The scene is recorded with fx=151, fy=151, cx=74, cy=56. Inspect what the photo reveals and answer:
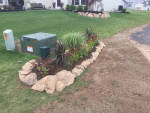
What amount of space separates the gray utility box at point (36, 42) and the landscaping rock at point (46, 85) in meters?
1.79

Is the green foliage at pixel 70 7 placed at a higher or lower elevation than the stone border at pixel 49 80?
higher

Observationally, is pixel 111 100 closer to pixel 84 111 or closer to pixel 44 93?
pixel 84 111

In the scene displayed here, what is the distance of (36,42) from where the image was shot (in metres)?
6.16

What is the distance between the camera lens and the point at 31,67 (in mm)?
4930

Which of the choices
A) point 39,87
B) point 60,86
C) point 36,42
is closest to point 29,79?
point 39,87

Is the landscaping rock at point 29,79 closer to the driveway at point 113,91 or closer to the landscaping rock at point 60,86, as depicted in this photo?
the landscaping rock at point 60,86

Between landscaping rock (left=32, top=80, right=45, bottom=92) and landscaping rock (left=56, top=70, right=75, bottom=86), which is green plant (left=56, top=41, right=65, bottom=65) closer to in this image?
landscaping rock (left=56, top=70, right=75, bottom=86)

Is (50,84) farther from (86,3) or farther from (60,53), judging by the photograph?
(86,3)

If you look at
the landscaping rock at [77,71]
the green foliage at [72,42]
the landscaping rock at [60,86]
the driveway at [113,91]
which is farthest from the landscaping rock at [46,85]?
the green foliage at [72,42]

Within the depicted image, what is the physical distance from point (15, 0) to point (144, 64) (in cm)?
2874

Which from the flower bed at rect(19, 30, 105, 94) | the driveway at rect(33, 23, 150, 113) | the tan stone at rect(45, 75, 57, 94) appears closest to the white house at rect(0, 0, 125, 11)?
the flower bed at rect(19, 30, 105, 94)

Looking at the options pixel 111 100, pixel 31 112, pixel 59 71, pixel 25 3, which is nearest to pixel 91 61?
pixel 59 71

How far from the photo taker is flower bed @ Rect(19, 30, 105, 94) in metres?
4.38

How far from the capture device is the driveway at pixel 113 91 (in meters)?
3.59
